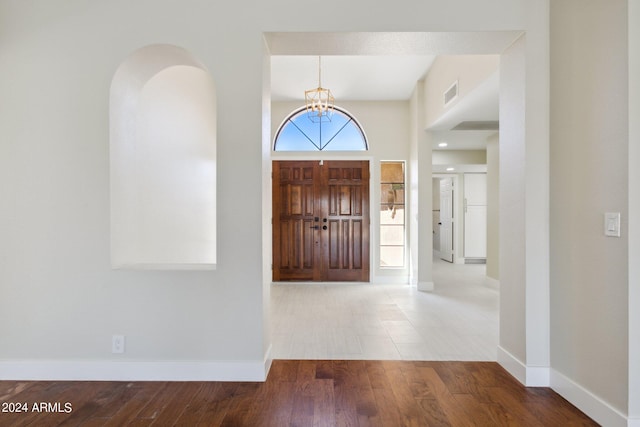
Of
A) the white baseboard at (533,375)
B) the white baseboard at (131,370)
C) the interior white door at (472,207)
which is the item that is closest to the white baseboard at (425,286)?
the white baseboard at (533,375)

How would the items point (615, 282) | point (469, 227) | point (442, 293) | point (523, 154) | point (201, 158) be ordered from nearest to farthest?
point (615, 282) → point (523, 154) → point (201, 158) → point (442, 293) → point (469, 227)

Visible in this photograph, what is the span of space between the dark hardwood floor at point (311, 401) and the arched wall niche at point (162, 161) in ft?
2.93

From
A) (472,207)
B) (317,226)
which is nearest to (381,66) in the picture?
(317,226)

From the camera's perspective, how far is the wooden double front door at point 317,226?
6.17 m

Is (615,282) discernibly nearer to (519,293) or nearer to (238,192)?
(519,293)

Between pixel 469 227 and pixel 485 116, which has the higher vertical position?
pixel 485 116

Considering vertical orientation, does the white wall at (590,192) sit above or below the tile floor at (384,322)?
above

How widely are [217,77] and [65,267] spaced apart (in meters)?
1.82

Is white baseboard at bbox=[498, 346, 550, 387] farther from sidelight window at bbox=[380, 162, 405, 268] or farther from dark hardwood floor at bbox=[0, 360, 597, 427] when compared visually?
sidelight window at bbox=[380, 162, 405, 268]

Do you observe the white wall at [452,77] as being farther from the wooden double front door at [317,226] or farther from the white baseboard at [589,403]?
the white baseboard at [589,403]

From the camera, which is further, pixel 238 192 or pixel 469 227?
pixel 469 227

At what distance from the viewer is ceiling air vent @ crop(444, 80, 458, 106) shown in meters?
4.21

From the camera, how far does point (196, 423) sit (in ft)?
6.49

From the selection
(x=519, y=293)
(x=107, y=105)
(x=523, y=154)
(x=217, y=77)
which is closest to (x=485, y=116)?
(x=523, y=154)
